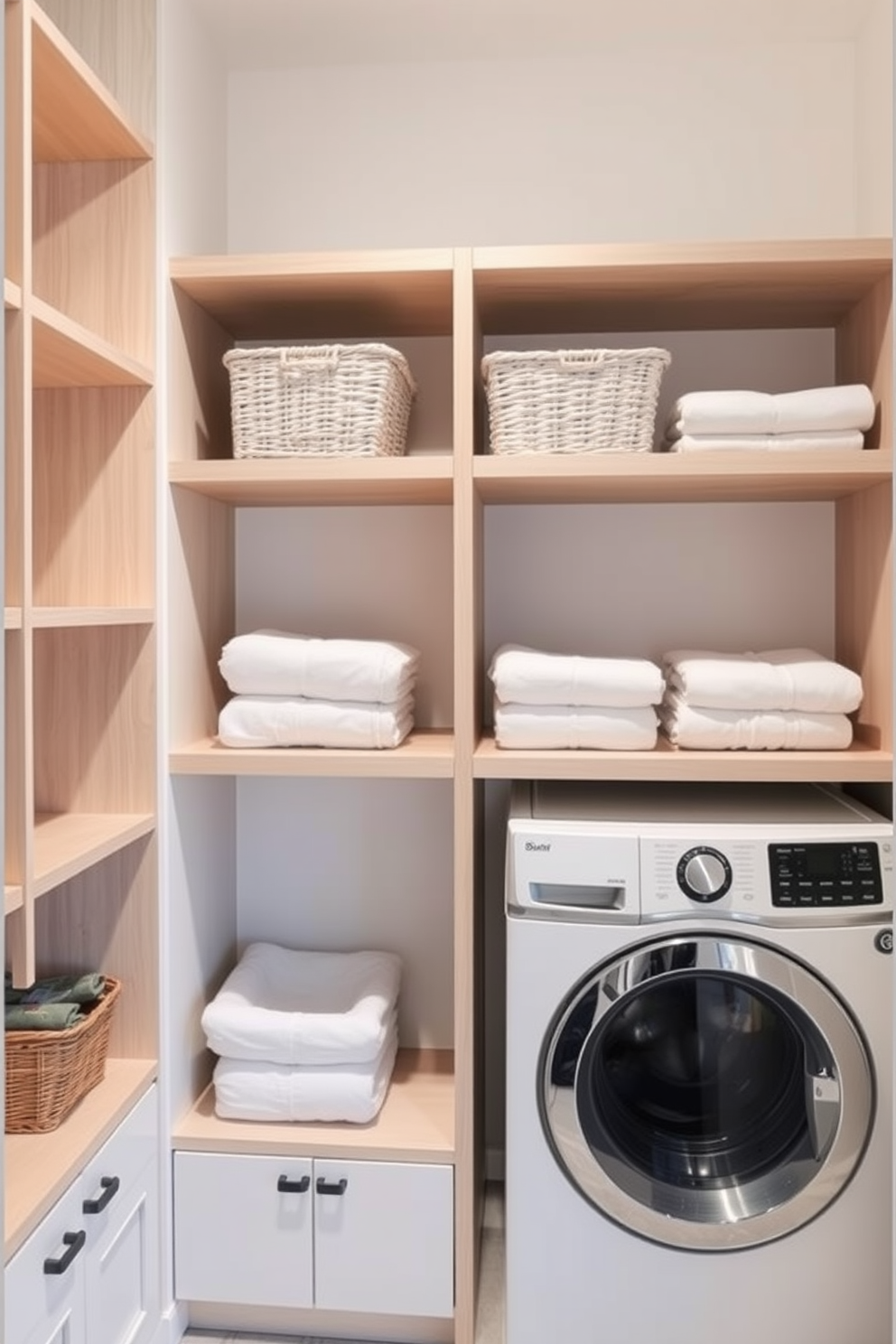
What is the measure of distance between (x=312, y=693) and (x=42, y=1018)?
2.22 ft

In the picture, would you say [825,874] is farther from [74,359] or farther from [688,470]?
[74,359]

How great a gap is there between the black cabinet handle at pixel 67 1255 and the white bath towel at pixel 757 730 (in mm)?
1200

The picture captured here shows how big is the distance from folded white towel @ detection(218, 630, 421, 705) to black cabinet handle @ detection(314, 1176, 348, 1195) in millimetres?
847

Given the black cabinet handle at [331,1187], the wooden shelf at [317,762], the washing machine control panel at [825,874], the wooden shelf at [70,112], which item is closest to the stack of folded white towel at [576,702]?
the wooden shelf at [317,762]

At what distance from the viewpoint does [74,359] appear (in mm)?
1558

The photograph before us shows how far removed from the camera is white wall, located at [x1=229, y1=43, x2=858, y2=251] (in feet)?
7.05

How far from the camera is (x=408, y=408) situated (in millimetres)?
2059

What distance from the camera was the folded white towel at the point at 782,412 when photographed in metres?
1.77

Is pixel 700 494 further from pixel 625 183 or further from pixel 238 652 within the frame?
pixel 238 652

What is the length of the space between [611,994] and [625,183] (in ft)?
5.39

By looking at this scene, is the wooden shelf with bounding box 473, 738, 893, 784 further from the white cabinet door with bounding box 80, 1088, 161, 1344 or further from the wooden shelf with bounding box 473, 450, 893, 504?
the white cabinet door with bounding box 80, 1088, 161, 1344

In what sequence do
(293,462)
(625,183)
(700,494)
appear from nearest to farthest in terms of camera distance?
(293,462)
(700,494)
(625,183)

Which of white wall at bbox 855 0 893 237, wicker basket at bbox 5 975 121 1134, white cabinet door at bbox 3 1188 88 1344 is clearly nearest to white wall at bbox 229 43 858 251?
white wall at bbox 855 0 893 237

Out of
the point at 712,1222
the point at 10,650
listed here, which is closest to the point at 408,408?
the point at 10,650
